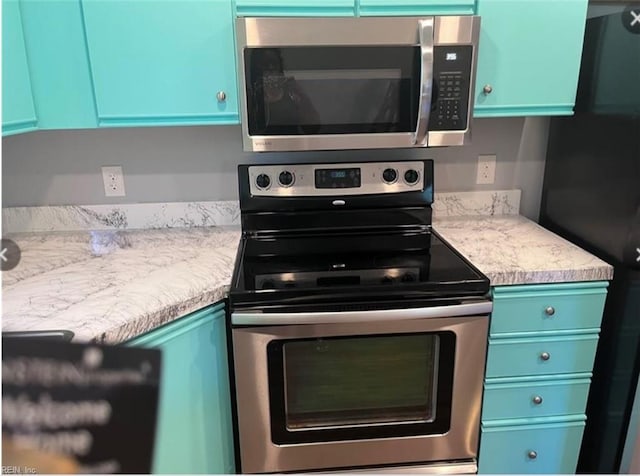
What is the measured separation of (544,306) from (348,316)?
63 cm

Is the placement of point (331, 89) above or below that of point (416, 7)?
below

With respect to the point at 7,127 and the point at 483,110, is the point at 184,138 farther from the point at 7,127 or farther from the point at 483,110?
the point at 483,110

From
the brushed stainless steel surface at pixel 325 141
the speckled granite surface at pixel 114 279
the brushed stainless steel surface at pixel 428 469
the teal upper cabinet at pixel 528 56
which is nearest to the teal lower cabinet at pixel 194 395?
the speckled granite surface at pixel 114 279

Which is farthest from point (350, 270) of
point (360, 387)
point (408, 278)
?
point (360, 387)

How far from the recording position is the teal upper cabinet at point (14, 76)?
4.49 ft

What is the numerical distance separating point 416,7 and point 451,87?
0.27 m

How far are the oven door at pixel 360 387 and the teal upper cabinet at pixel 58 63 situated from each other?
2.79 feet

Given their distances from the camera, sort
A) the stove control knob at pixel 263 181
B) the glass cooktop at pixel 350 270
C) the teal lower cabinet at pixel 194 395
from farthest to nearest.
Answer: the stove control knob at pixel 263 181
the glass cooktop at pixel 350 270
the teal lower cabinet at pixel 194 395

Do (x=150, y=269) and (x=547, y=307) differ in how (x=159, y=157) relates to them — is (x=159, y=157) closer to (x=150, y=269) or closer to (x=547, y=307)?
(x=150, y=269)

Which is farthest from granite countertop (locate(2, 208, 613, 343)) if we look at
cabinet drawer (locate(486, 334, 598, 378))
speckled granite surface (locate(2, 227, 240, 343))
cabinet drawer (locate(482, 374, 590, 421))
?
cabinet drawer (locate(482, 374, 590, 421))

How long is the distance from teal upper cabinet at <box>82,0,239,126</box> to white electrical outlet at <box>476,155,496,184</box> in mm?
1028

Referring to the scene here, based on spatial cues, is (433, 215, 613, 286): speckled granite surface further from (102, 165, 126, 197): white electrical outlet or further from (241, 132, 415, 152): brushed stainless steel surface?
(102, 165, 126, 197): white electrical outlet

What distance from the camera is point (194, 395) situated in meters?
1.39

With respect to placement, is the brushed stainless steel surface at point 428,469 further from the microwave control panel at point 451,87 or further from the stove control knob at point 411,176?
the microwave control panel at point 451,87
